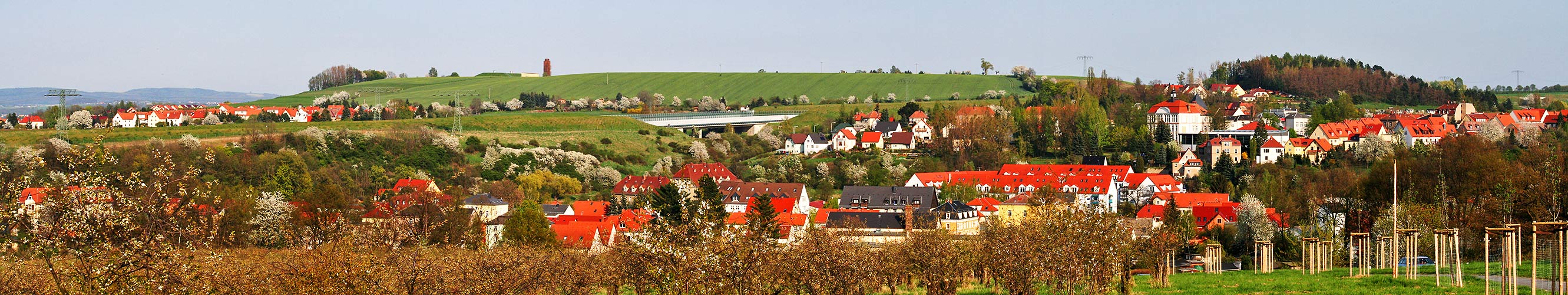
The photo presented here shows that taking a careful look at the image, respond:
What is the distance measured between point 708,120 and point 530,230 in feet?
236

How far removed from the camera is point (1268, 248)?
38.0 metres

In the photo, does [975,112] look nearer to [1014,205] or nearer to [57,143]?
[1014,205]

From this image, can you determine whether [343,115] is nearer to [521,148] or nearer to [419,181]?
[521,148]

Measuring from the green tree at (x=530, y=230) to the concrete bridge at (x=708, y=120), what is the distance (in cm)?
6452

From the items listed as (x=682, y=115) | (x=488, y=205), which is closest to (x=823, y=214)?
(x=488, y=205)

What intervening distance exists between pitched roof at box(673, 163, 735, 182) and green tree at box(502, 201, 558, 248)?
1236 inches

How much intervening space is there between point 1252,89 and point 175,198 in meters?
135

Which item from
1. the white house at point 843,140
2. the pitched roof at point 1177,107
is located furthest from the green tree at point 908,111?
the pitched roof at point 1177,107

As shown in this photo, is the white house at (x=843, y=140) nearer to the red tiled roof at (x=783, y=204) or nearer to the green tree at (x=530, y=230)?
the red tiled roof at (x=783, y=204)

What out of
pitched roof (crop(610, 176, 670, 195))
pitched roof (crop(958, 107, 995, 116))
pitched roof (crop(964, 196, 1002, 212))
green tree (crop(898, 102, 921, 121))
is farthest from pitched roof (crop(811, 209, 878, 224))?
green tree (crop(898, 102, 921, 121))

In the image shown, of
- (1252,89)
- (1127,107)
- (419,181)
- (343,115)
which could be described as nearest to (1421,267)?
(419,181)

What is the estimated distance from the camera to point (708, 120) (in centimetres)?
11988

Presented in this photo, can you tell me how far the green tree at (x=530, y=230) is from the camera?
148 feet

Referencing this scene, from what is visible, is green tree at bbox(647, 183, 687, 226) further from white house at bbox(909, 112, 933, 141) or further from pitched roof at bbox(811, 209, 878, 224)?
white house at bbox(909, 112, 933, 141)
